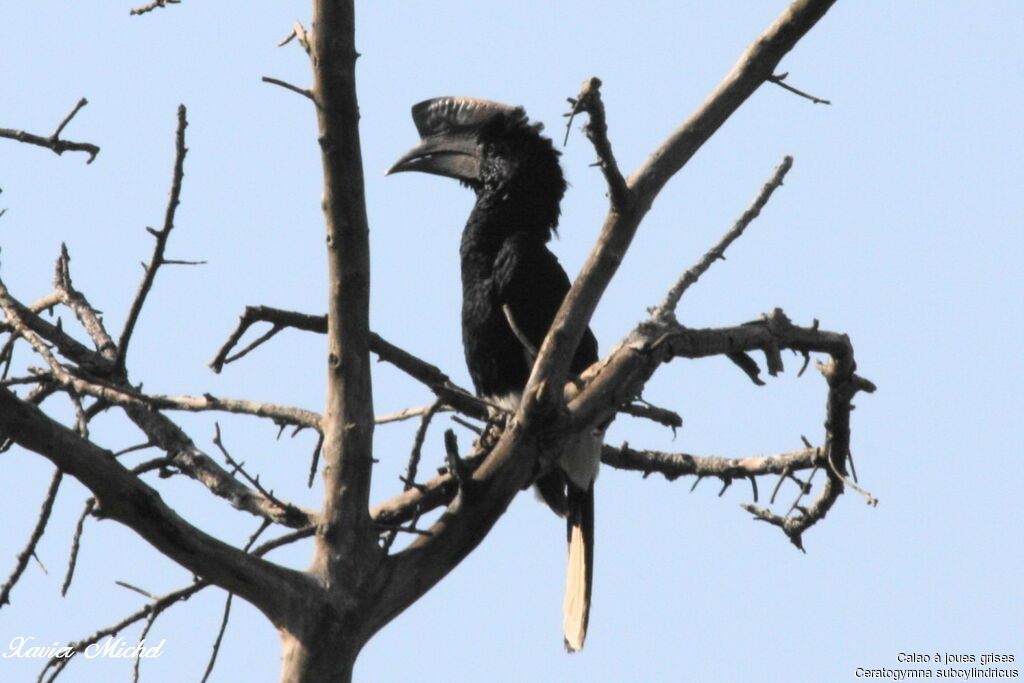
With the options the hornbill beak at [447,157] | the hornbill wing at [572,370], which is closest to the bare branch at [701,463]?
the hornbill wing at [572,370]

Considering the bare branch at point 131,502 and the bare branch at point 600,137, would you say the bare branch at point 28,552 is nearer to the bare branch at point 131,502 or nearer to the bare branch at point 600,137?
the bare branch at point 131,502

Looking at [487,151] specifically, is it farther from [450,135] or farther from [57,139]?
[57,139]

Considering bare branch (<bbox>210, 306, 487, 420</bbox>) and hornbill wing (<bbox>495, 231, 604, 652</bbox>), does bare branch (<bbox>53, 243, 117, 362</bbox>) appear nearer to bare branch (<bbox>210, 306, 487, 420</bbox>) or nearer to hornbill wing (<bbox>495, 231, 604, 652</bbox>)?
bare branch (<bbox>210, 306, 487, 420</bbox>)

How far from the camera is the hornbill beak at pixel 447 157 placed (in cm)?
563

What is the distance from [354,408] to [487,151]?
2.88 meters

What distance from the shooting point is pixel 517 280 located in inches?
193

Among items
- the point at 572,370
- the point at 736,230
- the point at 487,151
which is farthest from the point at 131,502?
the point at 487,151

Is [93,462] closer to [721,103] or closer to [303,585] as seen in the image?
[303,585]

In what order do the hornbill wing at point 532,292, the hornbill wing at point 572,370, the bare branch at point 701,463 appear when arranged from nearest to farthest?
the bare branch at point 701,463, the hornbill wing at point 572,370, the hornbill wing at point 532,292

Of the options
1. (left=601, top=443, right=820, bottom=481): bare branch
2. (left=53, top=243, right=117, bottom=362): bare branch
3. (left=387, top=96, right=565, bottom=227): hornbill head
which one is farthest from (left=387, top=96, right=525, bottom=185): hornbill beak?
(left=53, top=243, right=117, bottom=362): bare branch

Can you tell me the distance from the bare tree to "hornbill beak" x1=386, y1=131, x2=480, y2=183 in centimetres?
233

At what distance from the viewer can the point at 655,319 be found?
119 inches

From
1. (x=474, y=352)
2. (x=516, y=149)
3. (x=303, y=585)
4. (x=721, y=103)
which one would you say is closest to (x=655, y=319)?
(x=721, y=103)

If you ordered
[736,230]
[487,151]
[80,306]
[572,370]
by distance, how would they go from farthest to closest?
1. [487,151]
2. [572,370]
3. [80,306]
4. [736,230]
